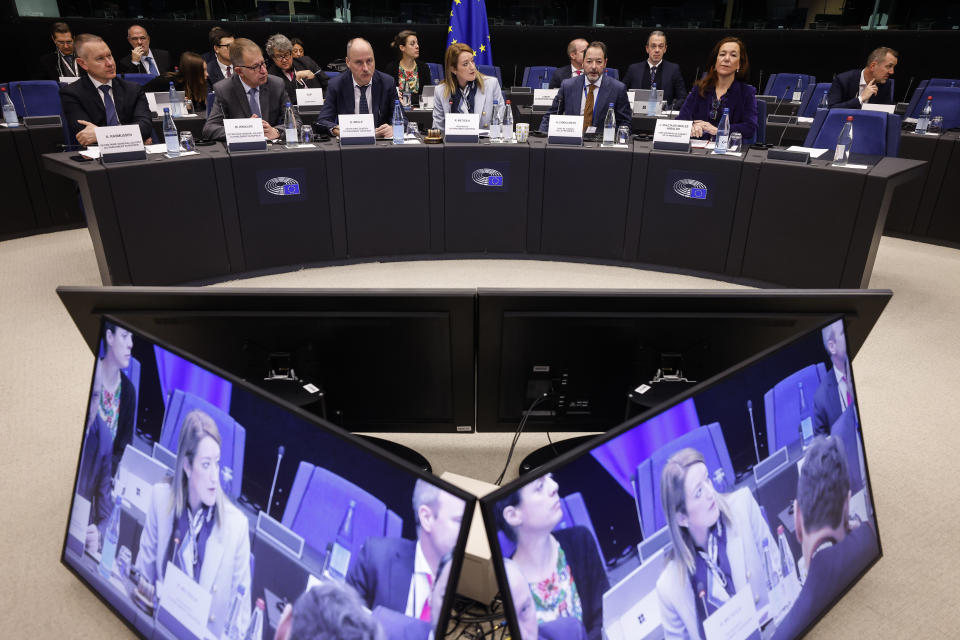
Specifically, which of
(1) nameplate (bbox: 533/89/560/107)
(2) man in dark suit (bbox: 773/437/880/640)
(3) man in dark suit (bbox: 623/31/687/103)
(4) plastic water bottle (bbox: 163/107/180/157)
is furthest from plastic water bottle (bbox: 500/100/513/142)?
(2) man in dark suit (bbox: 773/437/880/640)

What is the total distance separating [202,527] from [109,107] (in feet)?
14.2

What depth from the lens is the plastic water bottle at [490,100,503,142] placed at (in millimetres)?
4492

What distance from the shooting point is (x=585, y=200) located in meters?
4.39

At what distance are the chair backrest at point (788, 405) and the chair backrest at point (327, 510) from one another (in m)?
0.70

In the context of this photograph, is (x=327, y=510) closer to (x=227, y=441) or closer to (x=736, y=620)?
(x=227, y=441)

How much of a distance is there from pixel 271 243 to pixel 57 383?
164cm

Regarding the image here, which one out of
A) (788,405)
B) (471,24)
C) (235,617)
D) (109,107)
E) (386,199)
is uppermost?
(471,24)

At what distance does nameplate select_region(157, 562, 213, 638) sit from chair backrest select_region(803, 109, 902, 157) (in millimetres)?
4519

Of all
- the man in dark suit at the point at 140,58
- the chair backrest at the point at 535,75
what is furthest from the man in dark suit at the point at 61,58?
the chair backrest at the point at 535,75

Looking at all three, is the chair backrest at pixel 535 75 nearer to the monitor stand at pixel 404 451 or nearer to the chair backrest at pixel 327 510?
the monitor stand at pixel 404 451

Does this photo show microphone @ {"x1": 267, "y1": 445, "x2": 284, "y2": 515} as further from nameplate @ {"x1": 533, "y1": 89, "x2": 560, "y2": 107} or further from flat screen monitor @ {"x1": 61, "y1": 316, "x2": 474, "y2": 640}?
nameplate @ {"x1": 533, "y1": 89, "x2": 560, "y2": 107}

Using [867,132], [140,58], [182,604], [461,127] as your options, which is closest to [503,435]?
[182,604]

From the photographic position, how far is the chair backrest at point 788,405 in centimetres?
111

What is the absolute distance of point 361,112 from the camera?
4.79 m
